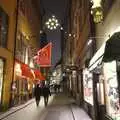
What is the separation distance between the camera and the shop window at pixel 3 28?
23.4 meters

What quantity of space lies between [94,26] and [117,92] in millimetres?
8019

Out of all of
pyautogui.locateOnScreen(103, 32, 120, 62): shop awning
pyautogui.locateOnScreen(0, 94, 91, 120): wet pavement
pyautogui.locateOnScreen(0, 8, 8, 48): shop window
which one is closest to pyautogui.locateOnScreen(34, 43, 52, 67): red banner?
pyautogui.locateOnScreen(0, 8, 8, 48): shop window

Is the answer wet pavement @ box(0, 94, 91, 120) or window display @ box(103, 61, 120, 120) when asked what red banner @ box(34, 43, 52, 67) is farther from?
window display @ box(103, 61, 120, 120)

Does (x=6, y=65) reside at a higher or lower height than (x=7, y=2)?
lower

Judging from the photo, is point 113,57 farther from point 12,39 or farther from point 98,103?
point 12,39

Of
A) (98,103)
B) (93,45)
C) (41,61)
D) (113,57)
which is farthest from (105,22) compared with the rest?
(41,61)

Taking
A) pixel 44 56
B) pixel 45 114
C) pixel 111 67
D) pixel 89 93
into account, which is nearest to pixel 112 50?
pixel 111 67

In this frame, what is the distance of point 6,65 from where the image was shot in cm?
2417

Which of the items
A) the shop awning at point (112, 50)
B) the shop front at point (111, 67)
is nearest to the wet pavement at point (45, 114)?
the shop front at point (111, 67)

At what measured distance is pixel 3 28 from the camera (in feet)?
79.0

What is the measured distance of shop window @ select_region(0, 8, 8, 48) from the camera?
2342cm

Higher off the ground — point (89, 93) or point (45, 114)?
point (89, 93)

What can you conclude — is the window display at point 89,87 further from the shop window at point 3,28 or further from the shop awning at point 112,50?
the shop awning at point 112,50

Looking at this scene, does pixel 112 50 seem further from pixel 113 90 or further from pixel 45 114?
pixel 45 114
